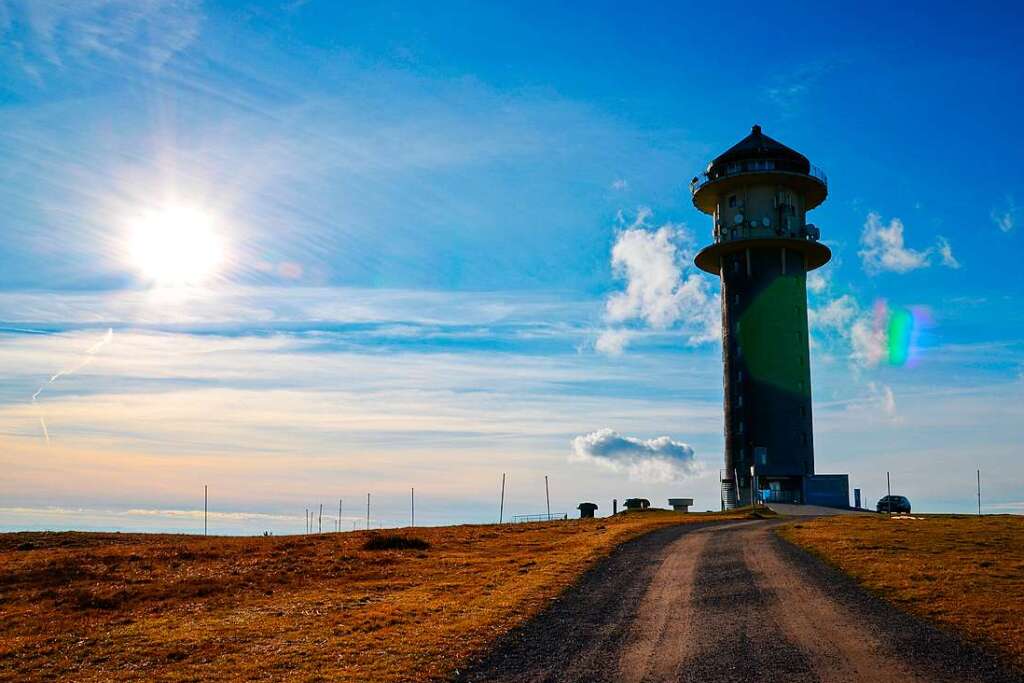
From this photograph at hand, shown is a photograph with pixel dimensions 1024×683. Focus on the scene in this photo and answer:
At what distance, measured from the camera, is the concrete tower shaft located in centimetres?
8031

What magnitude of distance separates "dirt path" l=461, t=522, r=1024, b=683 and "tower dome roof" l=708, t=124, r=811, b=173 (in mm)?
61503

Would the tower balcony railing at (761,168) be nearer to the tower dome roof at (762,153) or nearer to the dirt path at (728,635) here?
the tower dome roof at (762,153)

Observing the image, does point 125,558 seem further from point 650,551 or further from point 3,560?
point 650,551

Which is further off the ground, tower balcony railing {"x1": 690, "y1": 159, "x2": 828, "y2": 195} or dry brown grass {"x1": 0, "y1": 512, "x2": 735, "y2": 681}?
tower balcony railing {"x1": 690, "y1": 159, "x2": 828, "y2": 195}

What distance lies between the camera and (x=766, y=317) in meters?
82.2

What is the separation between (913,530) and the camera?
140ft

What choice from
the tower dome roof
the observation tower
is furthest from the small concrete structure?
the tower dome roof

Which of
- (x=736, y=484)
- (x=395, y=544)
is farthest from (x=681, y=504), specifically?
(x=395, y=544)

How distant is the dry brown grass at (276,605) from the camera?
20.2 meters

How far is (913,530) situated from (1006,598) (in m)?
19.8

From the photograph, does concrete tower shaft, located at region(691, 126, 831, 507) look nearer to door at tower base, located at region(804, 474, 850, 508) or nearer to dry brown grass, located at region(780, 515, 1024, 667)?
door at tower base, located at region(804, 474, 850, 508)

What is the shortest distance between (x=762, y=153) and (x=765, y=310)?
15858mm

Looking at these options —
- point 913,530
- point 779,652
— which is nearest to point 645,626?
point 779,652

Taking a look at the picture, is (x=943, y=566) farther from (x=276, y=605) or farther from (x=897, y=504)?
(x=897, y=504)
